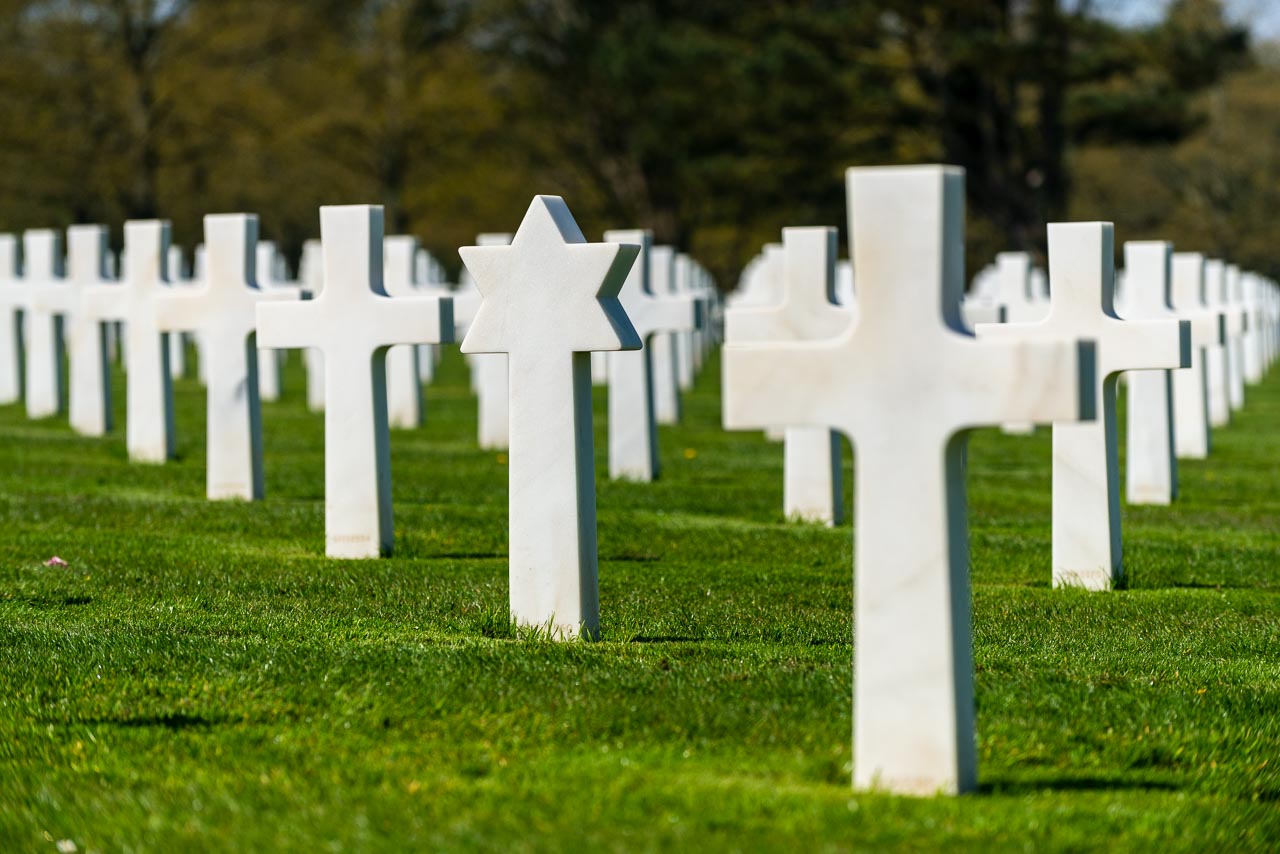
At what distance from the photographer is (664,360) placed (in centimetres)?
1662

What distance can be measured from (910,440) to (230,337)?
264 inches

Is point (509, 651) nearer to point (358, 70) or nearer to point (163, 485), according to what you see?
point (163, 485)

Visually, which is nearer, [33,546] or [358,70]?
[33,546]

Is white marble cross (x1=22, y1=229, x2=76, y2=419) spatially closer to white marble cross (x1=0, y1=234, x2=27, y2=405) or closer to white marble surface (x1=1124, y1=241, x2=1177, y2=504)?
white marble cross (x1=0, y1=234, x2=27, y2=405)

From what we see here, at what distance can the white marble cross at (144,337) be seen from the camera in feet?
42.1

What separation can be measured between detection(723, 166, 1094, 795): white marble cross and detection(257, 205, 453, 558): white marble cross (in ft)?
13.4

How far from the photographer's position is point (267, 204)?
47938 mm

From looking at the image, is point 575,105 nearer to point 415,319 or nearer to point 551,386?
point 415,319


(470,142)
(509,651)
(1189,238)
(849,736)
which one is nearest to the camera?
(849,736)

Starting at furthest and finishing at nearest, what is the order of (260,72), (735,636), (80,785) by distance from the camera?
(260,72) < (735,636) < (80,785)

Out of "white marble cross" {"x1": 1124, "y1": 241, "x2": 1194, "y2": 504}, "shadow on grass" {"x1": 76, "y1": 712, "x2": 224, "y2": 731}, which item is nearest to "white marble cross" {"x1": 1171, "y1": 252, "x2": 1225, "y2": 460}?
"white marble cross" {"x1": 1124, "y1": 241, "x2": 1194, "y2": 504}

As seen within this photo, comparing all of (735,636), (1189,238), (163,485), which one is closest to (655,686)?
(735,636)

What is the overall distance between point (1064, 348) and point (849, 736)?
4.37ft

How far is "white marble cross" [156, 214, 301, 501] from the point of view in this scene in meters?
10.6
